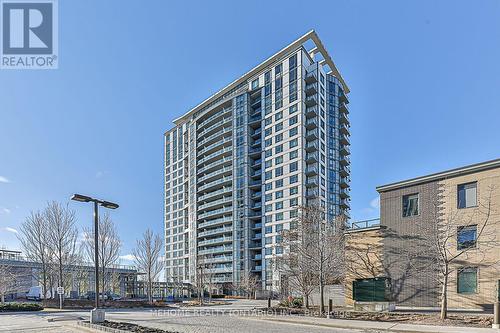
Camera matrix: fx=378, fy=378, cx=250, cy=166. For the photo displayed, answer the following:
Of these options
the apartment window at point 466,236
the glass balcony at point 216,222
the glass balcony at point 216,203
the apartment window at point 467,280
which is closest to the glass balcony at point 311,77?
the glass balcony at point 216,203

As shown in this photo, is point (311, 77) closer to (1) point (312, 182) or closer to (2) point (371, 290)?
(1) point (312, 182)

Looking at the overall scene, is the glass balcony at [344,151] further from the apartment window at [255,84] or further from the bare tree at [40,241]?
the bare tree at [40,241]

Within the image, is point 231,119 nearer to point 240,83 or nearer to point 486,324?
point 240,83

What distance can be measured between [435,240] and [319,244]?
716cm

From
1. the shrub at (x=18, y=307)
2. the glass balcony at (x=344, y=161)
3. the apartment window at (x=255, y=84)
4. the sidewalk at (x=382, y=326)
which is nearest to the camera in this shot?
the sidewalk at (x=382, y=326)

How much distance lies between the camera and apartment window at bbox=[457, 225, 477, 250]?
25547 mm

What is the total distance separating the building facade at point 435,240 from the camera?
24703 millimetres

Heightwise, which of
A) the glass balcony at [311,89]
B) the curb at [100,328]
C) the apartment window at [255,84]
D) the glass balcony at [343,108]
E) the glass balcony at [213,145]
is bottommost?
the curb at [100,328]

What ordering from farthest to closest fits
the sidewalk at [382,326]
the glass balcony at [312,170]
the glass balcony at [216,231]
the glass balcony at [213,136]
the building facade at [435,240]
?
the glass balcony at [213,136] < the glass balcony at [216,231] < the glass balcony at [312,170] < the building facade at [435,240] < the sidewalk at [382,326]

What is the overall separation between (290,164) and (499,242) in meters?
57.7

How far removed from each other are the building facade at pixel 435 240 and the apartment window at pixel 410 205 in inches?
2.9

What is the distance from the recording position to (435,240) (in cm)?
2219

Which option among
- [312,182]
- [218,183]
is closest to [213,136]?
[218,183]

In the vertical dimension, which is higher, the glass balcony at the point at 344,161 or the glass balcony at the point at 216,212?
the glass balcony at the point at 344,161
